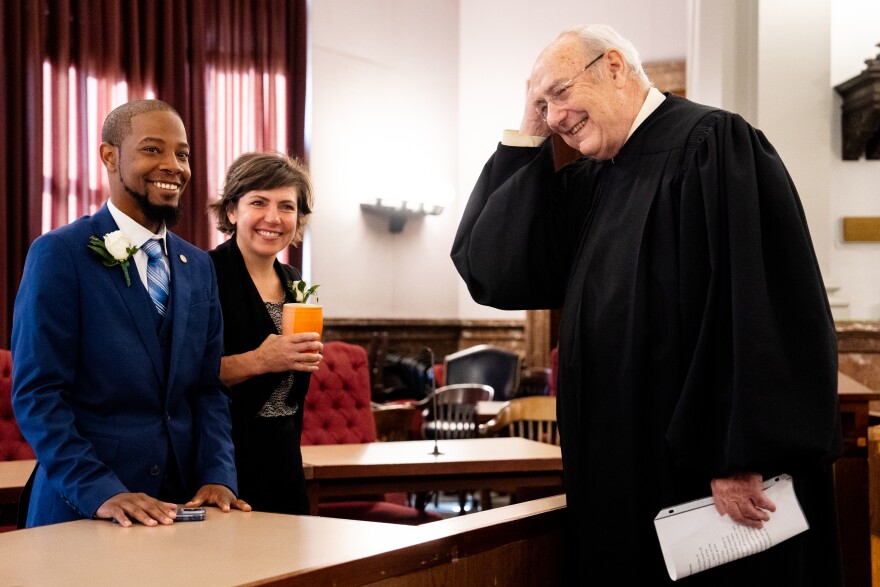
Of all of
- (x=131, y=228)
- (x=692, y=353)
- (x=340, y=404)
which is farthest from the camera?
(x=340, y=404)

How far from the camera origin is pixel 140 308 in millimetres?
1839

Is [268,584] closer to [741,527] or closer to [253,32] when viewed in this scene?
[741,527]

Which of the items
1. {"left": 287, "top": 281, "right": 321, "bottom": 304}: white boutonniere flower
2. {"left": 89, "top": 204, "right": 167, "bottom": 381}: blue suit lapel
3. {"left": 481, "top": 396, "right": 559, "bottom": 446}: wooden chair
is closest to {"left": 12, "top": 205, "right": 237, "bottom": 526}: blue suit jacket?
{"left": 89, "top": 204, "right": 167, "bottom": 381}: blue suit lapel

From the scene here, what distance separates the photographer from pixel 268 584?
1171 mm

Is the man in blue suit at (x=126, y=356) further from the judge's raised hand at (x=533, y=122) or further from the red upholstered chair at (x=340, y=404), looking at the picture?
the red upholstered chair at (x=340, y=404)

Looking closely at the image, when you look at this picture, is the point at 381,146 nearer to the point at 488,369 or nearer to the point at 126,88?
the point at 488,369

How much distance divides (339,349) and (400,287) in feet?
17.5

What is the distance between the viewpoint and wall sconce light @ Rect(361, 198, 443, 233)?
9055 millimetres

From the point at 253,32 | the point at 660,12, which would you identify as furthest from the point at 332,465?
the point at 660,12

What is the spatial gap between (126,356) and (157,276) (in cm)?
21

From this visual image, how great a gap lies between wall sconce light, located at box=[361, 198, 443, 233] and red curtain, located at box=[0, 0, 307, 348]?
97cm

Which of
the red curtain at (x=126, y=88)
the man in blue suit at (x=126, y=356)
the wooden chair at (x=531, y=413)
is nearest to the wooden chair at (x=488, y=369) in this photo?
the red curtain at (x=126, y=88)

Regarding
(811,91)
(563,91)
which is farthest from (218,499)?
(811,91)

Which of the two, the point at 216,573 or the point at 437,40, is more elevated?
the point at 437,40
